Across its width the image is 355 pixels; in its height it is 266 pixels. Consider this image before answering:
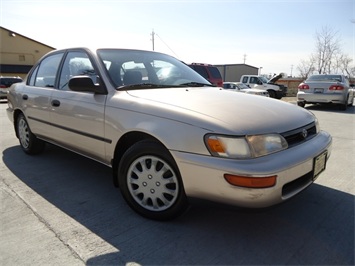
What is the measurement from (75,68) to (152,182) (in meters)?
1.80

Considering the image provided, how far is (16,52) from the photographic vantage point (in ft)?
108

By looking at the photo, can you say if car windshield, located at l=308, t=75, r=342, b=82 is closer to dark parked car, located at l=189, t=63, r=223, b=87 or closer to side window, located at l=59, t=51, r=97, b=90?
dark parked car, located at l=189, t=63, r=223, b=87

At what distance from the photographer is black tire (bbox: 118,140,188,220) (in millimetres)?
2332

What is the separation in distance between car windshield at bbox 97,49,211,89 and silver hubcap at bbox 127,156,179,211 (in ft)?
2.71

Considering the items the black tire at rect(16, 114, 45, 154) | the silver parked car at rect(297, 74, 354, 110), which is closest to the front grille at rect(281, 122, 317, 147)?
the black tire at rect(16, 114, 45, 154)

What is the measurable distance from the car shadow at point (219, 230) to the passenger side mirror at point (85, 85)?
109cm

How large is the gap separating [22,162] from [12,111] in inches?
41.4

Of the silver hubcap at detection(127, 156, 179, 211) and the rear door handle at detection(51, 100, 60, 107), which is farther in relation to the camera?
the rear door handle at detection(51, 100, 60, 107)

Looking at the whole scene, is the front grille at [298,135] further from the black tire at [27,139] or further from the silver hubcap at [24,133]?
the silver hubcap at [24,133]

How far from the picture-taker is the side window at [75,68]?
10.3 ft

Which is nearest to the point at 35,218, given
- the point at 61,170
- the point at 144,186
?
the point at 144,186

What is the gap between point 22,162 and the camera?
405cm

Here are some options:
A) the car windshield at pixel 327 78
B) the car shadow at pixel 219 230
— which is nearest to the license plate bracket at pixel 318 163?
the car shadow at pixel 219 230

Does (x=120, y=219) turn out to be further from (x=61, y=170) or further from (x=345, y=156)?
(x=345, y=156)
